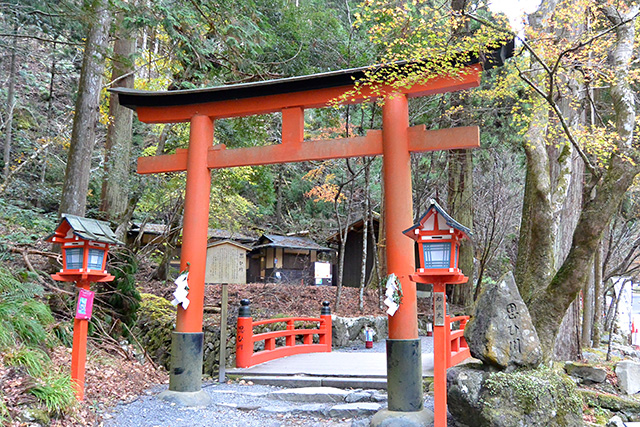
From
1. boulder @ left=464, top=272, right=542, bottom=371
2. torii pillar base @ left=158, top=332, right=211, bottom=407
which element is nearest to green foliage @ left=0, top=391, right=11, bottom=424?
torii pillar base @ left=158, top=332, right=211, bottom=407

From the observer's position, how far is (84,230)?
5824 mm

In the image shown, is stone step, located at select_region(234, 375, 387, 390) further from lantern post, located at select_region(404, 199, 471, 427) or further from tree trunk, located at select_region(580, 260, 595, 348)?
tree trunk, located at select_region(580, 260, 595, 348)

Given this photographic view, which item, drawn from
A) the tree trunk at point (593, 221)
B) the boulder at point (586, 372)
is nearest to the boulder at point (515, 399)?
the tree trunk at point (593, 221)

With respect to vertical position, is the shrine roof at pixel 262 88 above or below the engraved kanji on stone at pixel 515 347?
above

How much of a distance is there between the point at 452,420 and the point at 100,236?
4.97 m

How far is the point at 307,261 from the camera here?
22.5 metres

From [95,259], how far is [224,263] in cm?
223

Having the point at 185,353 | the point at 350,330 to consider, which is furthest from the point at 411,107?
the point at 185,353

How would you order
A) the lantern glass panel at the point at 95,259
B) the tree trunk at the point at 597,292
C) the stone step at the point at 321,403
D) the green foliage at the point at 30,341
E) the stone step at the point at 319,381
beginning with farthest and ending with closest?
the tree trunk at the point at 597,292 < the stone step at the point at 319,381 < the stone step at the point at 321,403 < the lantern glass panel at the point at 95,259 < the green foliage at the point at 30,341

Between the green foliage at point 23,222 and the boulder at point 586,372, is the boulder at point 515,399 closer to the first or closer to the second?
the boulder at point 586,372

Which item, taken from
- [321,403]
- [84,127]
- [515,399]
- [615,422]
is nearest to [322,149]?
[321,403]

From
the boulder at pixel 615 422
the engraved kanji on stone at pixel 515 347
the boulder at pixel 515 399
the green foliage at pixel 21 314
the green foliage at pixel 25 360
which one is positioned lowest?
the boulder at pixel 615 422

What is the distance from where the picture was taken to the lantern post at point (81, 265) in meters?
5.79

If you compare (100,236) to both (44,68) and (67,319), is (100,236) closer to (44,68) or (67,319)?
(67,319)
